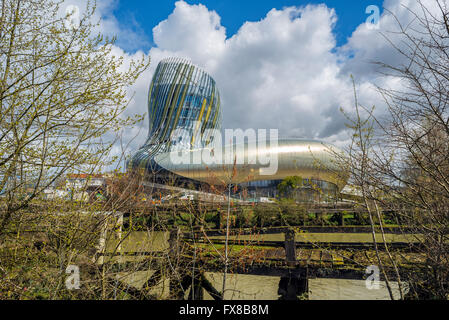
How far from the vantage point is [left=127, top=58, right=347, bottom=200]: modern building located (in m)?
38.0

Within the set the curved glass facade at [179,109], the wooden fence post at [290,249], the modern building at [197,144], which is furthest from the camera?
the curved glass facade at [179,109]

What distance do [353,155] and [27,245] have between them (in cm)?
556

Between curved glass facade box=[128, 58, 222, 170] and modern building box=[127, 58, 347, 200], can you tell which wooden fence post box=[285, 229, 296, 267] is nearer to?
modern building box=[127, 58, 347, 200]

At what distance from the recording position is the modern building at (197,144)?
38000 millimetres

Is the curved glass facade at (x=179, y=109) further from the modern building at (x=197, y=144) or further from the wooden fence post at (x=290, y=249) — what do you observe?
the wooden fence post at (x=290, y=249)

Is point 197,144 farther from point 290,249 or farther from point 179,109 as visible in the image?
point 290,249

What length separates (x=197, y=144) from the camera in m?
51.1

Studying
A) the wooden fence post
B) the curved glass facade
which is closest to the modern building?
the curved glass facade

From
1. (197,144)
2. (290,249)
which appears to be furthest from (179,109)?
(290,249)

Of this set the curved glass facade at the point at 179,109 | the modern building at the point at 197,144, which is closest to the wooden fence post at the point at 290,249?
the modern building at the point at 197,144

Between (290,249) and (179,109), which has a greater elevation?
(179,109)

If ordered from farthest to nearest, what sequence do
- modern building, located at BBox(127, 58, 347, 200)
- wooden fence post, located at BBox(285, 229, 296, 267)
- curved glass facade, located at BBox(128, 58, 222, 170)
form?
1. curved glass facade, located at BBox(128, 58, 222, 170)
2. modern building, located at BBox(127, 58, 347, 200)
3. wooden fence post, located at BBox(285, 229, 296, 267)
